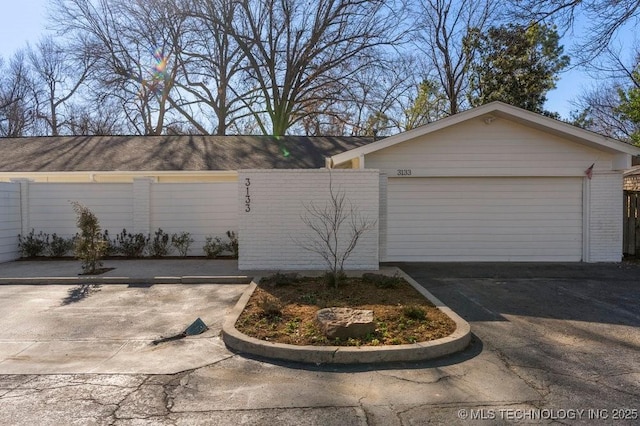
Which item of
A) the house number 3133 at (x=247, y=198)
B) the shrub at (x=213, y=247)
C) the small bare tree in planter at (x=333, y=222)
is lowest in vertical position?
the shrub at (x=213, y=247)

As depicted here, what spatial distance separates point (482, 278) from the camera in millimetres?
9422

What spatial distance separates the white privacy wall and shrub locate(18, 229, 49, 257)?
20.8 ft

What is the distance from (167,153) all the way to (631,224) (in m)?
14.6

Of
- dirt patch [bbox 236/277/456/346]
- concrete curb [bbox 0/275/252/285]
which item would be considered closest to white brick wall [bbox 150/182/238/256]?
concrete curb [bbox 0/275/252/285]

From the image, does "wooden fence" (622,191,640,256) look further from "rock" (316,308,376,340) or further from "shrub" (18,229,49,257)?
"shrub" (18,229,49,257)

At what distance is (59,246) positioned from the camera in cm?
1235

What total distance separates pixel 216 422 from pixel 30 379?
2.24m

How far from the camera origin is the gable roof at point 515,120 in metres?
10.8

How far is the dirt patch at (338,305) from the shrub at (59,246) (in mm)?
7186

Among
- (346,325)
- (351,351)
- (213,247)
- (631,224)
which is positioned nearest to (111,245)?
(213,247)

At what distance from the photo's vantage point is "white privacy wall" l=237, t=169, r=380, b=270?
10.1m

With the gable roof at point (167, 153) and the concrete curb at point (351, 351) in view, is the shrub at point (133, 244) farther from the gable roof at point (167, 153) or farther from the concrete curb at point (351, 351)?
the concrete curb at point (351, 351)

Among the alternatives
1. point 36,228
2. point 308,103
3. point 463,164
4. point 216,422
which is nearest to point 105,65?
point 308,103

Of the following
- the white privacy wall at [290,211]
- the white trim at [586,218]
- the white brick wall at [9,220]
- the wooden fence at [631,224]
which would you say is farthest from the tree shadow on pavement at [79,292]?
the wooden fence at [631,224]
